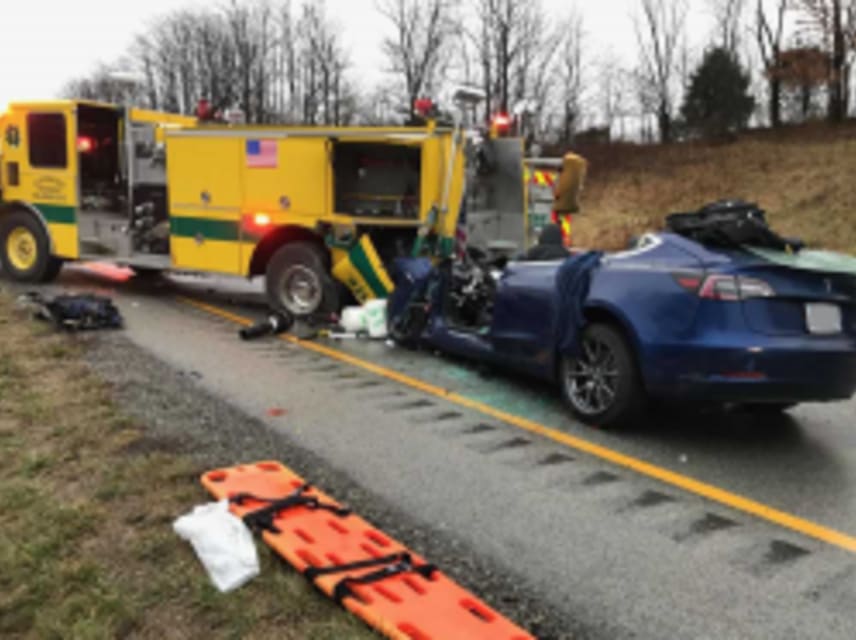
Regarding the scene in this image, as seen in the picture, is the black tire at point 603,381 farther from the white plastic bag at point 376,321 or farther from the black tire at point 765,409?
the white plastic bag at point 376,321

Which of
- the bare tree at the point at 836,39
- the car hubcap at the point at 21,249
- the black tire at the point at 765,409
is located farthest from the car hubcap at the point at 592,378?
the bare tree at the point at 836,39

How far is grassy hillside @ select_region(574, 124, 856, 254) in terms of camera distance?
64.3ft

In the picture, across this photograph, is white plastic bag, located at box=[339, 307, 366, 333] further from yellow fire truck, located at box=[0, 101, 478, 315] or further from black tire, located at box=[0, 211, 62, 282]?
black tire, located at box=[0, 211, 62, 282]

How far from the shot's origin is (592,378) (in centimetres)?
524

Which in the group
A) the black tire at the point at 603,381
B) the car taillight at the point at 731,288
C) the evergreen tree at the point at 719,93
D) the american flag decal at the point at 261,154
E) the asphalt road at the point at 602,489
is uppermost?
the evergreen tree at the point at 719,93

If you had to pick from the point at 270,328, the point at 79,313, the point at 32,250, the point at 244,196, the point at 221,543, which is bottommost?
the point at 221,543

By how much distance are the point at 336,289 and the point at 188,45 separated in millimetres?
58275

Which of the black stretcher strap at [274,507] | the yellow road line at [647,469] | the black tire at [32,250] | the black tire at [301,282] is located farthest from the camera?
the black tire at [32,250]

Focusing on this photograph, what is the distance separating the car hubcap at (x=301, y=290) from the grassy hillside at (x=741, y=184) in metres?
12.9

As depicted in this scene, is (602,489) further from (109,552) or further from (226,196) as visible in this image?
(226,196)

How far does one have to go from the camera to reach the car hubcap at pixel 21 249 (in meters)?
11.5

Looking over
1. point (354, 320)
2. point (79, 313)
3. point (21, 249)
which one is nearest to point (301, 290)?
point (354, 320)

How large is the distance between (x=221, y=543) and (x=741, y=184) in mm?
24392

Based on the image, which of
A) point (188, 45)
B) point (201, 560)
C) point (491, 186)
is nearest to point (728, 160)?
point (491, 186)
